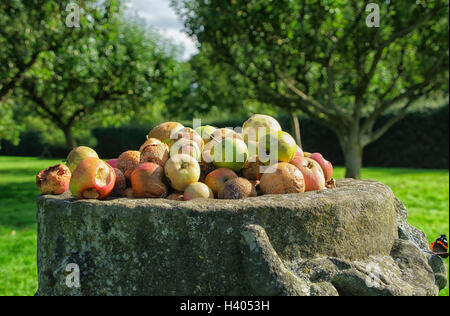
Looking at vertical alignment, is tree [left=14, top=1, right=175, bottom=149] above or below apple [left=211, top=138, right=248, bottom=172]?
above

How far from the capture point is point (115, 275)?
1988 millimetres

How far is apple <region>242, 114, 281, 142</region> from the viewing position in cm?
274

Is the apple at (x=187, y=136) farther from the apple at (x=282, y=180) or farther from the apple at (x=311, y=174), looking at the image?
the apple at (x=311, y=174)

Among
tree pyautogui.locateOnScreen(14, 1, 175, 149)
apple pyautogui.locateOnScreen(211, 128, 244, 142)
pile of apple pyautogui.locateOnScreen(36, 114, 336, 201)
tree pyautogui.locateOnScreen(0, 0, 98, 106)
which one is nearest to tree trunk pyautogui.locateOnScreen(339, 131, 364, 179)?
tree pyautogui.locateOnScreen(14, 1, 175, 149)

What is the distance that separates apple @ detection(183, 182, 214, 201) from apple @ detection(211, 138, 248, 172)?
0.89ft

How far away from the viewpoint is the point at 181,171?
2312 mm

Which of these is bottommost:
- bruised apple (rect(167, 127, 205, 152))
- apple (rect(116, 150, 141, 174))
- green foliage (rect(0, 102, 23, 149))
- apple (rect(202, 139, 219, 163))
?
apple (rect(116, 150, 141, 174))

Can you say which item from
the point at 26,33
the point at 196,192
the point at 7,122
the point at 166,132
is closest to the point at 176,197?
the point at 196,192

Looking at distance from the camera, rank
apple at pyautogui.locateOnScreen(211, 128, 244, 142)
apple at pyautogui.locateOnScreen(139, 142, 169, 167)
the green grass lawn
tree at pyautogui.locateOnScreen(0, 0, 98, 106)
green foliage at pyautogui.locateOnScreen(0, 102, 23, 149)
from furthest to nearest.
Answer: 1. green foliage at pyautogui.locateOnScreen(0, 102, 23, 149)
2. tree at pyautogui.locateOnScreen(0, 0, 98, 106)
3. the green grass lawn
4. apple at pyautogui.locateOnScreen(211, 128, 244, 142)
5. apple at pyautogui.locateOnScreen(139, 142, 169, 167)

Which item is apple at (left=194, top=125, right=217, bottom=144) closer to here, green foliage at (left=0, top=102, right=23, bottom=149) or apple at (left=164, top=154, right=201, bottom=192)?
apple at (left=164, top=154, right=201, bottom=192)

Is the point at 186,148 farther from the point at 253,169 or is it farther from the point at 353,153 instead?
the point at 353,153

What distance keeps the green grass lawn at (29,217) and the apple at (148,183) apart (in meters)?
2.97

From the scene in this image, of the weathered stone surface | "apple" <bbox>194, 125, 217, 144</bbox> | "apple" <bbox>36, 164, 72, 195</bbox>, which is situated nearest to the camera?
the weathered stone surface

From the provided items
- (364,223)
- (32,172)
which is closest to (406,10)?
(364,223)
